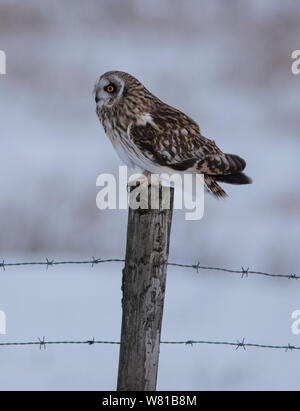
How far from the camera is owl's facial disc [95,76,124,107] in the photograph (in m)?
5.60

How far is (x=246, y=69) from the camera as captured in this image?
1762 centimetres

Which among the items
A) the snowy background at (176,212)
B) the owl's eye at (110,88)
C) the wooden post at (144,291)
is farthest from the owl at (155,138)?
the snowy background at (176,212)

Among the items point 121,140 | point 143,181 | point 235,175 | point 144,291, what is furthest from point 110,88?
point 144,291

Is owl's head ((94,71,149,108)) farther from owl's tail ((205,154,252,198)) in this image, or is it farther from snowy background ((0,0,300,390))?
snowy background ((0,0,300,390))

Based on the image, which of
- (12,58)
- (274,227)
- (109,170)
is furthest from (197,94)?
(274,227)

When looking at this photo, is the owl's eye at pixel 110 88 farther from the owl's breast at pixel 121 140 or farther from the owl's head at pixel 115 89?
the owl's breast at pixel 121 140

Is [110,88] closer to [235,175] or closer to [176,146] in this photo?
[176,146]

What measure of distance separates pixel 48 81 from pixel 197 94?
2.51 m

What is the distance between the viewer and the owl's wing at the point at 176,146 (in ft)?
17.7

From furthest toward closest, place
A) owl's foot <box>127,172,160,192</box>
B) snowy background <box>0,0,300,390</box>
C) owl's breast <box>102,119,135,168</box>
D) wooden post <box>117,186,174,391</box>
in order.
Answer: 1. snowy background <box>0,0,300,390</box>
2. owl's breast <box>102,119,135,168</box>
3. owl's foot <box>127,172,160,192</box>
4. wooden post <box>117,186,174,391</box>

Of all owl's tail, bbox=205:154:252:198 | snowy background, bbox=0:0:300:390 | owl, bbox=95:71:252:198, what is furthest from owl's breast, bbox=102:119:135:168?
snowy background, bbox=0:0:300:390

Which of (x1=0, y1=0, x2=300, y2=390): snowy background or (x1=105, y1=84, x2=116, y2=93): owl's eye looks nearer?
(x1=105, y1=84, x2=116, y2=93): owl's eye

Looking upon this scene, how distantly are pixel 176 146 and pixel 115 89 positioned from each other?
51 cm

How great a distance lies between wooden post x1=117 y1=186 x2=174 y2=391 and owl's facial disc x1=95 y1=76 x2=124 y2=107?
133 centimetres
